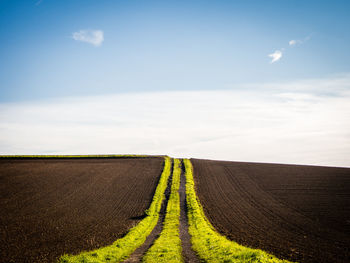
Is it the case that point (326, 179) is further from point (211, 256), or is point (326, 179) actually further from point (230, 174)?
point (211, 256)

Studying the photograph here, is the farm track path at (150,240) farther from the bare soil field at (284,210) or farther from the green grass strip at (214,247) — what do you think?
the bare soil field at (284,210)

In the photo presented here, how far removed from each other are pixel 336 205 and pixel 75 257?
101 ft

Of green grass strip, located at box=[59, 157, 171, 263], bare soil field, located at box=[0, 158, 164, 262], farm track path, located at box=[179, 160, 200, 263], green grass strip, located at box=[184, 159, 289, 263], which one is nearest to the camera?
green grass strip, located at box=[184, 159, 289, 263]

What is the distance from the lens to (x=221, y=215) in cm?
2609

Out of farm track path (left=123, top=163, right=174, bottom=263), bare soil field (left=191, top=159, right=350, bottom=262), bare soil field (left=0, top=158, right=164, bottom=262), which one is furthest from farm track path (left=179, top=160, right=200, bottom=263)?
bare soil field (left=0, top=158, right=164, bottom=262)

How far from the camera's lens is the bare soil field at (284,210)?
55.9 feet

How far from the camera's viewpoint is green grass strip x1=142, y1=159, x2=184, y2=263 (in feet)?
45.0

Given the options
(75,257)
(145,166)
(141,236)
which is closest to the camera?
(75,257)

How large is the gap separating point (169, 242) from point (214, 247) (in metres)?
3.41

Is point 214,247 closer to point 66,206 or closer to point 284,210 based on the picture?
point 284,210

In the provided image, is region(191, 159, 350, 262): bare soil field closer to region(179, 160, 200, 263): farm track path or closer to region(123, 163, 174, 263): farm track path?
region(179, 160, 200, 263): farm track path

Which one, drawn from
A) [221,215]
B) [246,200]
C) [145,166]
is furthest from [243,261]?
[145,166]

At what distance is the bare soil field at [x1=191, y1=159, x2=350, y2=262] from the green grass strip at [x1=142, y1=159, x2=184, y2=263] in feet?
13.2

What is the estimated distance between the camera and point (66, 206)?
28625mm
